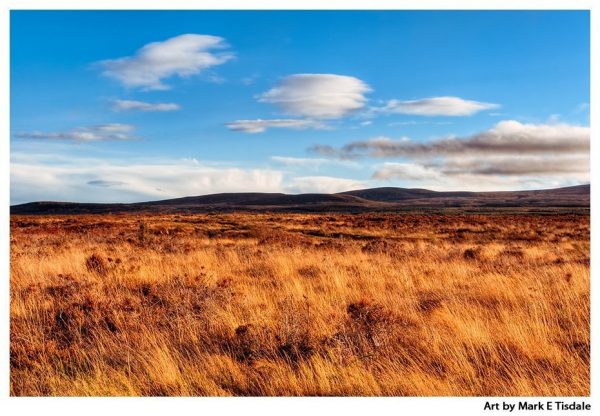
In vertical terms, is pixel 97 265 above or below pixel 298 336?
above

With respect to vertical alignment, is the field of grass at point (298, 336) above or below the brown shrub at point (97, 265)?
below

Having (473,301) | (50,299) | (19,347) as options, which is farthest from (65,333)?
(473,301)

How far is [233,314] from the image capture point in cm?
673

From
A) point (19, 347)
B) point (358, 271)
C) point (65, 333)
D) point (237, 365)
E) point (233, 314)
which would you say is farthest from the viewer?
point (358, 271)

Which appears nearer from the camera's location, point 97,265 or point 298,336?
point 298,336

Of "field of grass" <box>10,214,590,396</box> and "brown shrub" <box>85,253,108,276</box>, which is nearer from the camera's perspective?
"field of grass" <box>10,214,590,396</box>

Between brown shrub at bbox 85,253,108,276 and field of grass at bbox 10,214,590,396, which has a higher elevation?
brown shrub at bbox 85,253,108,276

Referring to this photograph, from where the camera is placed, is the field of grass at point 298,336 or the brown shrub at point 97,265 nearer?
the field of grass at point 298,336

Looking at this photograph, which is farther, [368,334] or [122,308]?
[122,308]
